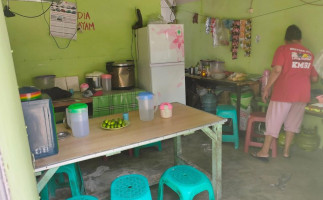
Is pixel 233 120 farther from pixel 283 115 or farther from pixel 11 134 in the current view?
pixel 11 134

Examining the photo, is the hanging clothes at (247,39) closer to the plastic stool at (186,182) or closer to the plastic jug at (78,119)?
the plastic stool at (186,182)

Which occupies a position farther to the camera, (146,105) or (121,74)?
(121,74)

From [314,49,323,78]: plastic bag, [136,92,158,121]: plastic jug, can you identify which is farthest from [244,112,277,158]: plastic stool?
[136,92,158,121]: plastic jug

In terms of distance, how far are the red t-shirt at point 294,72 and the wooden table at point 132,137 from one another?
1261mm

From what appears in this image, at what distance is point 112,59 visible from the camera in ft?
12.8

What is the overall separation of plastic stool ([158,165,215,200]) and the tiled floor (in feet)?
1.66

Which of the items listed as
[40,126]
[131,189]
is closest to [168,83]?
[131,189]

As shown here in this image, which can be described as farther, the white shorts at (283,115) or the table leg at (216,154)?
the white shorts at (283,115)

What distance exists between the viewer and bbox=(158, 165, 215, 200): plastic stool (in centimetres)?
182

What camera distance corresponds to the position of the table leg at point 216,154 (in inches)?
80.8

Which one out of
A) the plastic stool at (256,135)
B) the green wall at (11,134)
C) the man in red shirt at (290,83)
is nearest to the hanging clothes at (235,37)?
the man in red shirt at (290,83)

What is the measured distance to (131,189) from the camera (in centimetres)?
171

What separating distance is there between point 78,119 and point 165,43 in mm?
2145

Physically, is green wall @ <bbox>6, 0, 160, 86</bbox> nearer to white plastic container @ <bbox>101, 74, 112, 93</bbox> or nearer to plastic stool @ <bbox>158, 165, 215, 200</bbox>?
white plastic container @ <bbox>101, 74, 112, 93</bbox>
